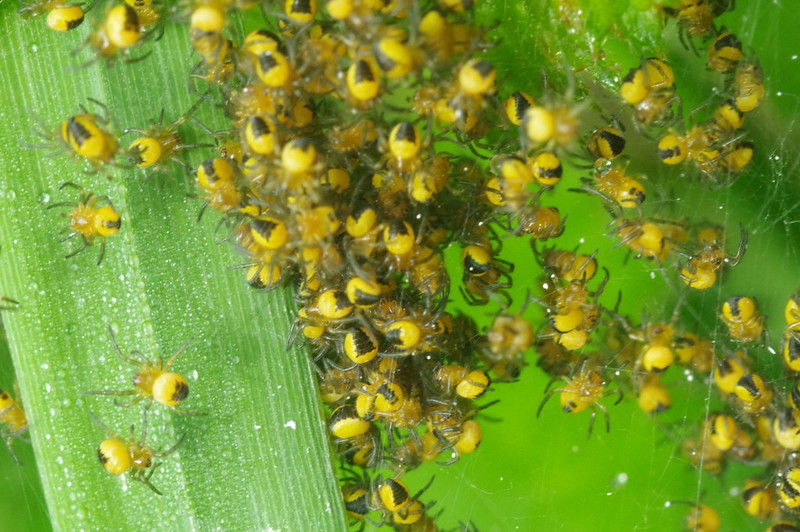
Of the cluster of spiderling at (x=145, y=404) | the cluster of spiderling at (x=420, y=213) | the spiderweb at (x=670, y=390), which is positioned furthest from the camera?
the spiderweb at (x=670, y=390)

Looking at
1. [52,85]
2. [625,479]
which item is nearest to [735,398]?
[625,479]

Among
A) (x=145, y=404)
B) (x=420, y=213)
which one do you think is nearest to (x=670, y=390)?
(x=420, y=213)

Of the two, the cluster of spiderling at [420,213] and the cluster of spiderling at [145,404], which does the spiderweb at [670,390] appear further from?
the cluster of spiderling at [145,404]

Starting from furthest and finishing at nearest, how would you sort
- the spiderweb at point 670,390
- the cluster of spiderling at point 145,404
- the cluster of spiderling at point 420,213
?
the spiderweb at point 670,390
the cluster of spiderling at point 145,404
the cluster of spiderling at point 420,213

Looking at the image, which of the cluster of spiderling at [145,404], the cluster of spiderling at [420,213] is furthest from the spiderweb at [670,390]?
the cluster of spiderling at [145,404]

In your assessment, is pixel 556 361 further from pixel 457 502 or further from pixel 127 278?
pixel 127 278

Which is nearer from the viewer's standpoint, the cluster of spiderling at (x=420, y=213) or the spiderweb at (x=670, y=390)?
the cluster of spiderling at (x=420, y=213)

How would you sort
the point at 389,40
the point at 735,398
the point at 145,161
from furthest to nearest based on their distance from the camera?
the point at 735,398, the point at 145,161, the point at 389,40

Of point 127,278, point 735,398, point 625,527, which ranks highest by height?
point 127,278
